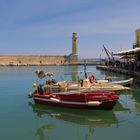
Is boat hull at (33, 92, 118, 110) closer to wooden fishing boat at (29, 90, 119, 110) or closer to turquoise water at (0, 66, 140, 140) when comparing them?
wooden fishing boat at (29, 90, 119, 110)

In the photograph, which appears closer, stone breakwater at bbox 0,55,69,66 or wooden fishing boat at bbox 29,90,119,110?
wooden fishing boat at bbox 29,90,119,110

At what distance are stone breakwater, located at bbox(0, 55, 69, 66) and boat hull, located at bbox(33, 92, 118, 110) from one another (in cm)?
10703

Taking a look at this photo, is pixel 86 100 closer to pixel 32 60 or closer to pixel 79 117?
pixel 79 117

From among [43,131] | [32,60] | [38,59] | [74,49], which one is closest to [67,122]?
[43,131]

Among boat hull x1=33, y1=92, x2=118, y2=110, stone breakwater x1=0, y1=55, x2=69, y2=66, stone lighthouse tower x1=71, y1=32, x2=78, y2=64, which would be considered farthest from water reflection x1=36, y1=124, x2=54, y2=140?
stone breakwater x1=0, y1=55, x2=69, y2=66

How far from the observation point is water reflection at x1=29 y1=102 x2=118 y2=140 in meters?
13.9

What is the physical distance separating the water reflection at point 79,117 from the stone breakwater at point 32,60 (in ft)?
351

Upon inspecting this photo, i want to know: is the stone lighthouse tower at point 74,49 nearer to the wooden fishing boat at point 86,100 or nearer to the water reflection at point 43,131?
the wooden fishing boat at point 86,100

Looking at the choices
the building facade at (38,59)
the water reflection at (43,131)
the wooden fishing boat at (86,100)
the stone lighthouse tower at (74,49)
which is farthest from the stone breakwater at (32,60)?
the water reflection at (43,131)

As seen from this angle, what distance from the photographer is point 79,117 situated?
15.8 m

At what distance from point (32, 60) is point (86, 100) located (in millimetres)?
113669

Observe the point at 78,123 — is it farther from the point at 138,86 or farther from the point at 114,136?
the point at 138,86

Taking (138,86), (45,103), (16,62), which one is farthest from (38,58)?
(45,103)

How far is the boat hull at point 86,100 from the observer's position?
16141 mm
